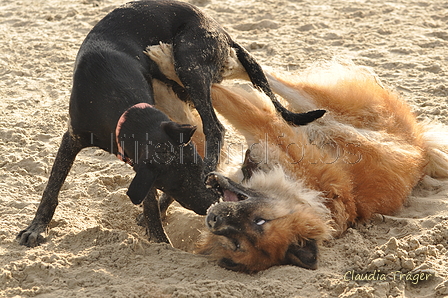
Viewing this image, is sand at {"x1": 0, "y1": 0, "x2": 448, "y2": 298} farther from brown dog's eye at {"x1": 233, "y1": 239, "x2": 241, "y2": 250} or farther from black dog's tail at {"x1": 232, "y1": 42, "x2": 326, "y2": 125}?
black dog's tail at {"x1": 232, "y1": 42, "x2": 326, "y2": 125}

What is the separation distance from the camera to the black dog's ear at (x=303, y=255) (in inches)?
142

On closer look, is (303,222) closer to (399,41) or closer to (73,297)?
(73,297)

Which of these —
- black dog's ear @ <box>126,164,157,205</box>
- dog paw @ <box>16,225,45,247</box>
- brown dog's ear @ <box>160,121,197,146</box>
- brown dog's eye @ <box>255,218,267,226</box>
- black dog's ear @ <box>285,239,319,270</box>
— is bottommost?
dog paw @ <box>16,225,45,247</box>

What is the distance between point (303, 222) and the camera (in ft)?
12.9

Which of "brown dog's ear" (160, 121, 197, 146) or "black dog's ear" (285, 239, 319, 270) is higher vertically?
"brown dog's ear" (160, 121, 197, 146)

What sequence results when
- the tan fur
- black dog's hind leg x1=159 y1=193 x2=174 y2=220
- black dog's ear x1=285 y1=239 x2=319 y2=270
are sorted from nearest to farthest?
black dog's ear x1=285 y1=239 x2=319 y2=270
the tan fur
black dog's hind leg x1=159 y1=193 x2=174 y2=220

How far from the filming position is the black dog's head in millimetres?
3293

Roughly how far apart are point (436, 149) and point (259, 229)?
7.42ft

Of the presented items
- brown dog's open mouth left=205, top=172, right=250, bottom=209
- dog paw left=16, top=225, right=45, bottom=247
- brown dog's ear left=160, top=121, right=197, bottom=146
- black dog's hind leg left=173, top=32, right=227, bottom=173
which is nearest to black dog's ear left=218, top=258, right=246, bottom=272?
brown dog's open mouth left=205, top=172, right=250, bottom=209

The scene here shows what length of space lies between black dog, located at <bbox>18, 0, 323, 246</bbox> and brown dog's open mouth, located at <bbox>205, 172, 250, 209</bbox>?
0.07 metres

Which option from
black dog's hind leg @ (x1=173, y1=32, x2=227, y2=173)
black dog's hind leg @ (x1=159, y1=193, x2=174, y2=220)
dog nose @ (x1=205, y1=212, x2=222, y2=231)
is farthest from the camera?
black dog's hind leg @ (x1=159, y1=193, x2=174, y2=220)

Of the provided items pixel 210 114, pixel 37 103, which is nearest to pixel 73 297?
pixel 210 114

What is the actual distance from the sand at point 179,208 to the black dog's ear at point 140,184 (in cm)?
55

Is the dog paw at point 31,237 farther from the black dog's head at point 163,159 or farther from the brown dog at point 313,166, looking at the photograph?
the brown dog at point 313,166
